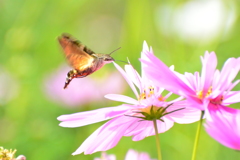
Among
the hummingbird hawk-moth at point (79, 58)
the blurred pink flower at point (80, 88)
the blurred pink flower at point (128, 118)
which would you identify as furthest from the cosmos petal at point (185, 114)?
the blurred pink flower at point (80, 88)

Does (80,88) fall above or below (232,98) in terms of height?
above

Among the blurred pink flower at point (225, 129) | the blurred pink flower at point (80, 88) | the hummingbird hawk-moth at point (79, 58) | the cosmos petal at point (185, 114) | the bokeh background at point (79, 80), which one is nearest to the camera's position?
the blurred pink flower at point (225, 129)

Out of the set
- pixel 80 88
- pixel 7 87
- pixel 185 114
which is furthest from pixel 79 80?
pixel 185 114

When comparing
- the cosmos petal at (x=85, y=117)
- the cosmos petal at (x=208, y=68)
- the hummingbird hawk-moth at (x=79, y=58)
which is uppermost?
the hummingbird hawk-moth at (x=79, y=58)

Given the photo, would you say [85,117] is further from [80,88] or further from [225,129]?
[80,88]

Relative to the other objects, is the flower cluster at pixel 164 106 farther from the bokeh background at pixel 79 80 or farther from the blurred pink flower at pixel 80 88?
the blurred pink flower at pixel 80 88

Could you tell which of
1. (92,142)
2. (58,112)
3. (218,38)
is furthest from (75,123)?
(58,112)

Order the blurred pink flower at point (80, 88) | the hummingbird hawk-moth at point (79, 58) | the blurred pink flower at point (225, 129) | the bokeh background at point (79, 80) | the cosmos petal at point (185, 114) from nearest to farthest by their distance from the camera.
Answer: the blurred pink flower at point (225, 129) → the cosmos petal at point (185, 114) → the hummingbird hawk-moth at point (79, 58) → the bokeh background at point (79, 80) → the blurred pink flower at point (80, 88)

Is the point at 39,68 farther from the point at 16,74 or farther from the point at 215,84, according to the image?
the point at 215,84
